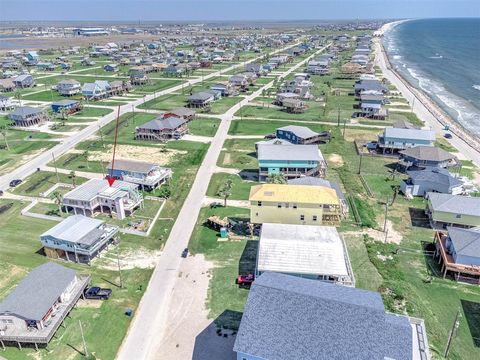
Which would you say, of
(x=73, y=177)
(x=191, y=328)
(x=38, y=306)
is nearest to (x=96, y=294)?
(x=38, y=306)

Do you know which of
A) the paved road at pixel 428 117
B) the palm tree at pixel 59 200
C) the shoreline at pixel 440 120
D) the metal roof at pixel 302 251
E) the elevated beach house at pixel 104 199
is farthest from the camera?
the shoreline at pixel 440 120

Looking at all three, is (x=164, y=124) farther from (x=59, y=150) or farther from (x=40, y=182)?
(x=40, y=182)

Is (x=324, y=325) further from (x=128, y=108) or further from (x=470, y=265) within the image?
(x=128, y=108)

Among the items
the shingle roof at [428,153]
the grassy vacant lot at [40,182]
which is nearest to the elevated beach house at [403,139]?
the shingle roof at [428,153]

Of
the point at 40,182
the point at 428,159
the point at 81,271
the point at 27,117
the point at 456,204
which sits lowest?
the point at 81,271

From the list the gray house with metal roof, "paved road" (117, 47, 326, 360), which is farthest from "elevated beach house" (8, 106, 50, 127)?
the gray house with metal roof

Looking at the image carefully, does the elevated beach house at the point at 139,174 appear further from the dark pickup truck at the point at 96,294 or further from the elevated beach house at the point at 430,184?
the elevated beach house at the point at 430,184

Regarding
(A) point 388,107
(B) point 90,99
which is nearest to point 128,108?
(B) point 90,99
